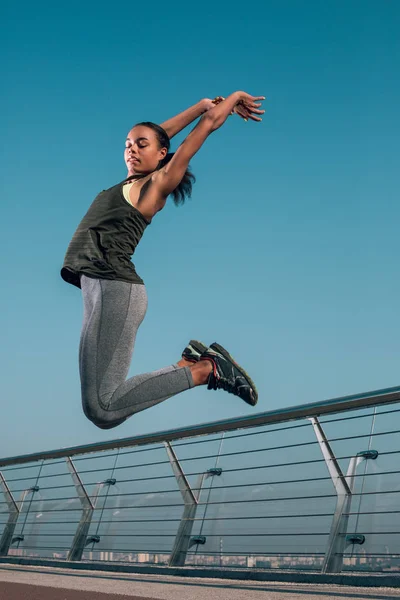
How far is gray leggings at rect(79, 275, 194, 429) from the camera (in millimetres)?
3082

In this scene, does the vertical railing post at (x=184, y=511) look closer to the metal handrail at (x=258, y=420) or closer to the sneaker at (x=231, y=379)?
the metal handrail at (x=258, y=420)

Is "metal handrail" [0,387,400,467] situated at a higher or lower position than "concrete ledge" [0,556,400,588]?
higher

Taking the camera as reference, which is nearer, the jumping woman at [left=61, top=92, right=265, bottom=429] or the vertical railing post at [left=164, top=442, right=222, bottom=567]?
the jumping woman at [left=61, top=92, right=265, bottom=429]

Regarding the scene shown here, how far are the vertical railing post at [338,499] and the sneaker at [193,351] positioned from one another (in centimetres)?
218

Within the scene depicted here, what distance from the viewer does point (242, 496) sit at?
5930 millimetres

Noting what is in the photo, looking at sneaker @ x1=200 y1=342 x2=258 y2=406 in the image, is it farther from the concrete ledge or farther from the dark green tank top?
the concrete ledge

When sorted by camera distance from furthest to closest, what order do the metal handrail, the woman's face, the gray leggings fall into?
the metal handrail < the woman's face < the gray leggings

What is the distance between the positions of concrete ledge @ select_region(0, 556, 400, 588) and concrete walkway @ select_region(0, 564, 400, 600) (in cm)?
8

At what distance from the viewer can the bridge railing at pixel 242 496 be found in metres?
5.03

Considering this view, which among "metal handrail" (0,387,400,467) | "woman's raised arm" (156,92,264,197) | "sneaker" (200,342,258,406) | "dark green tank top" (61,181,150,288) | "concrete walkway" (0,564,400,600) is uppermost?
"metal handrail" (0,387,400,467)

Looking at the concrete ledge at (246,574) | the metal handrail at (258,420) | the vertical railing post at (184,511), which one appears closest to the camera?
the concrete ledge at (246,574)

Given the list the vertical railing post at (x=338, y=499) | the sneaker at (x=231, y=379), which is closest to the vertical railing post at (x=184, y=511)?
the vertical railing post at (x=338, y=499)

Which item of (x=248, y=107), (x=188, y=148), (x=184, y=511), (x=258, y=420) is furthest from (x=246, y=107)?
(x=184, y=511)

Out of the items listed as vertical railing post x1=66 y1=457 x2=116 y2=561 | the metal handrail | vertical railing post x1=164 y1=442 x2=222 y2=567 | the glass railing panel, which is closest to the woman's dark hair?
the metal handrail
